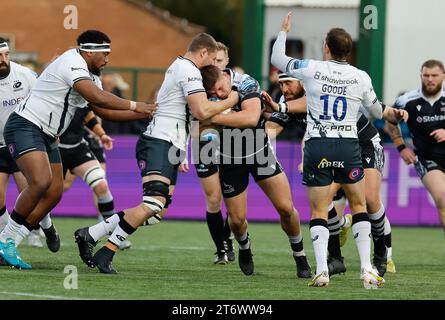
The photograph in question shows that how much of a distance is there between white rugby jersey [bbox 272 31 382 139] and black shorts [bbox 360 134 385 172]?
4.11 feet

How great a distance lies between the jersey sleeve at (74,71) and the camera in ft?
36.3

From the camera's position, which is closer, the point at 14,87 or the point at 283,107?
the point at 283,107

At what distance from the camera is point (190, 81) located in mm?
10820

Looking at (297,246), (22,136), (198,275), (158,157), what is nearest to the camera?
(158,157)

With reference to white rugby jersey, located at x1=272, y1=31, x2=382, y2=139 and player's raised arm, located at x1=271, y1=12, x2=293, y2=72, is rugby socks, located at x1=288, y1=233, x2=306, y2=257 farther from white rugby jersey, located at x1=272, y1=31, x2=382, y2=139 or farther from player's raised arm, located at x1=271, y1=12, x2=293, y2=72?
player's raised arm, located at x1=271, y1=12, x2=293, y2=72

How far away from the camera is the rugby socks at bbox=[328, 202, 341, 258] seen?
1193 cm

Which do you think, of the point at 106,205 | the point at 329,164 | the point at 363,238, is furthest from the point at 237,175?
the point at 106,205

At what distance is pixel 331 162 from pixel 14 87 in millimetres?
3743

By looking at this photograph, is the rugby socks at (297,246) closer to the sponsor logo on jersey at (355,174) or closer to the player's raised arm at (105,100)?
the sponsor logo on jersey at (355,174)

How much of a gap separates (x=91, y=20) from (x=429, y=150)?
111 feet

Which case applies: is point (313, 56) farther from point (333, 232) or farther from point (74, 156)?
point (333, 232)

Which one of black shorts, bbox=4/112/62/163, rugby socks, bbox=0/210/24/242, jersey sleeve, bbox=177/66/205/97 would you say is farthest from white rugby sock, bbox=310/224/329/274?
rugby socks, bbox=0/210/24/242
